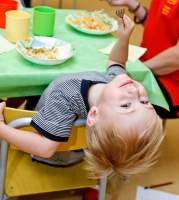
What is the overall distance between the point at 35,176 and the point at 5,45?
518mm

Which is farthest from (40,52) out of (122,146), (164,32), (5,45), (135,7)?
(135,7)

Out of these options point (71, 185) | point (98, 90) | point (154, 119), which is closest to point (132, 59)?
point (98, 90)

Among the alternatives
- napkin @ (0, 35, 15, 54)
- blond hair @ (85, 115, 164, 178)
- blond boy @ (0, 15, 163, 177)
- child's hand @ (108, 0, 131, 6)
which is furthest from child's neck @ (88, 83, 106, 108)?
child's hand @ (108, 0, 131, 6)

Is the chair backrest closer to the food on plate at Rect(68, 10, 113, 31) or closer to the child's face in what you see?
the child's face

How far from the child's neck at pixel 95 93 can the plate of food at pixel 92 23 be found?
0.46 metres

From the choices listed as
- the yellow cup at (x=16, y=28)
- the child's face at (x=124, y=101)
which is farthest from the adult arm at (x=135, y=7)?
the child's face at (x=124, y=101)

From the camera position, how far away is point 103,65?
1.31 metres

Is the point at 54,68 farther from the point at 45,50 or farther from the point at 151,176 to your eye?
the point at 151,176

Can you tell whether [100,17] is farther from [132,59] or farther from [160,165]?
[160,165]

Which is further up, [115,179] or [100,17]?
[100,17]

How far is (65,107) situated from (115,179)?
83 cm

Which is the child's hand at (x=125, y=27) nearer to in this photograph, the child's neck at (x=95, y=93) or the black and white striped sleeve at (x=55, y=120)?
the child's neck at (x=95, y=93)

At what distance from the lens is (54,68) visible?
4.00 feet

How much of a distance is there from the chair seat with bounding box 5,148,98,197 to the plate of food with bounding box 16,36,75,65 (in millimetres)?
366
